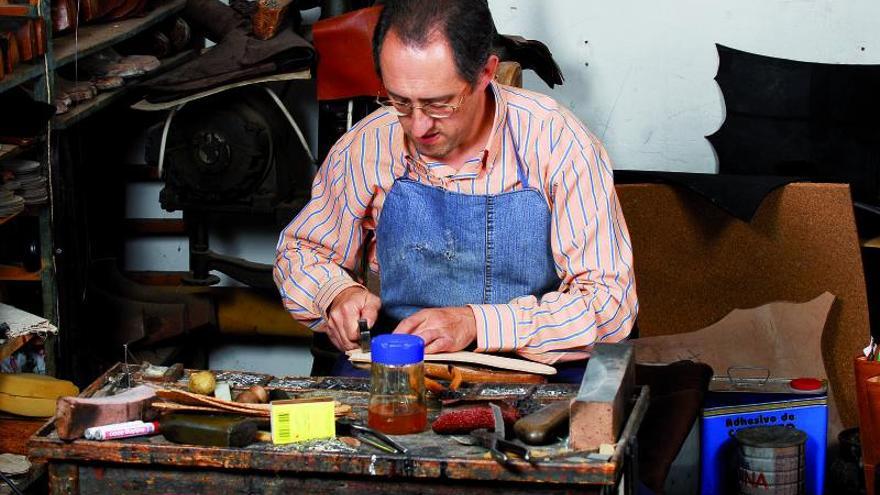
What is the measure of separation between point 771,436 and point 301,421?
70.3 inches

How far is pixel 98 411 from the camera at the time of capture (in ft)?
7.02

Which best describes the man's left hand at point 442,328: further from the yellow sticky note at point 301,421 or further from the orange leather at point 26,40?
the orange leather at point 26,40

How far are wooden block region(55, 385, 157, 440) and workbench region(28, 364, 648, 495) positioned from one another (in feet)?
0.09

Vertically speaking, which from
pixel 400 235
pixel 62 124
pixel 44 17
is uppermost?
pixel 44 17

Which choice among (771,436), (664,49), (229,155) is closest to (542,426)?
(771,436)

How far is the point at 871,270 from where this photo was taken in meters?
4.38

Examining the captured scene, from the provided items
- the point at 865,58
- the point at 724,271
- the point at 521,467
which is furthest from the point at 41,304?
the point at 865,58

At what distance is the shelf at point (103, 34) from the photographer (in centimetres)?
381

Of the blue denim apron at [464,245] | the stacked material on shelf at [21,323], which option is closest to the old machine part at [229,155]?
the stacked material on shelf at [21,323]

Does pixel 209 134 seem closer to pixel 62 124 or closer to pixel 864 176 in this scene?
pixel 62 124

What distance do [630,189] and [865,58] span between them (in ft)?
3.75

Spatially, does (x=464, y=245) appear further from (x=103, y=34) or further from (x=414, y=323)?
(x=103, y=34)

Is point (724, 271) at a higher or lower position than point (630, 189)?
lower

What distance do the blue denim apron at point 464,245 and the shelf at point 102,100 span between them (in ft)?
4.23
